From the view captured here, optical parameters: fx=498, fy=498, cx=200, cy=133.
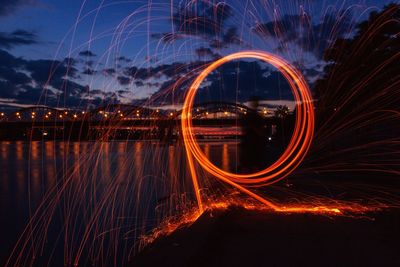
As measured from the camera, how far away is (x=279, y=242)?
5441mm

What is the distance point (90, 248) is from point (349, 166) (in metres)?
11.4

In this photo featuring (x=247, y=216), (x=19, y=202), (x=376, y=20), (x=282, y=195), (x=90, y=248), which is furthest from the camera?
(x=376, y=20)

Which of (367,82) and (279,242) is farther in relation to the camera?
(367,82)

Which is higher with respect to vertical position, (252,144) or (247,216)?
(252,144)

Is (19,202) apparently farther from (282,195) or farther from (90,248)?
(282,195)

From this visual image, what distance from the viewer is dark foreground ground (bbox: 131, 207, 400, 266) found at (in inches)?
183

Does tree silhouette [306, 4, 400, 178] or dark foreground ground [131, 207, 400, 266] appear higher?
tree silhouette [306, 4, 400, 178]

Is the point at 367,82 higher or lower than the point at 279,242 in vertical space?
higher

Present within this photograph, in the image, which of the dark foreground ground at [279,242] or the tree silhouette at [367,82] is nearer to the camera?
the dark foreground ground at [279,242]

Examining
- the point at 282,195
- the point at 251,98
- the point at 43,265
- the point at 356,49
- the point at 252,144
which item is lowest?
the point at 43,265

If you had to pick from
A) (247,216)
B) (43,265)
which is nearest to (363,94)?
(247,216)

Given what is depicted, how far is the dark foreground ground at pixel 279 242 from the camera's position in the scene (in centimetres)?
466

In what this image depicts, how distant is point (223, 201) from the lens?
9.07m

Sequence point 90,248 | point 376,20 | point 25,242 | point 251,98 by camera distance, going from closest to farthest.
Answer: point 90,248 < point 25,242 < point 251,98 < point 376,20
